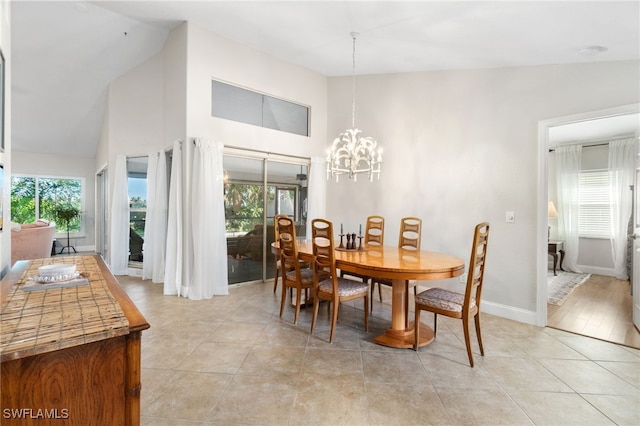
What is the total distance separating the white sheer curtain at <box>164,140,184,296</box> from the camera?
13.5ft

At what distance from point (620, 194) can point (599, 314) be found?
3039 millimetres

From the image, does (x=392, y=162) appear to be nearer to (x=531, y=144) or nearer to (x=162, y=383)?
(x=531, y=144)

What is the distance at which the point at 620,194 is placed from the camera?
210 inches

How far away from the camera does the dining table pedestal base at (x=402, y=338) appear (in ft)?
8.98

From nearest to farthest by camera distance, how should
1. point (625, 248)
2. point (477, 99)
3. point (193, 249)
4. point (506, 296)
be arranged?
point (506, 296), point (477, 99), point (193, 249), point (625, 248)

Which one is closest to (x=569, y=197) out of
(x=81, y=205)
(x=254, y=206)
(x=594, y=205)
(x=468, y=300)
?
(x=594, y=205)

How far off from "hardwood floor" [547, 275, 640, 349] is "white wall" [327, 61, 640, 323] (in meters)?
0.47

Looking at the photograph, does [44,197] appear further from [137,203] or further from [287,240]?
[287,240]

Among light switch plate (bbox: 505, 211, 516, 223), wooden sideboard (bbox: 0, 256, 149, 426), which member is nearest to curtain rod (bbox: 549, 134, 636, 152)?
light switch plate (bbox: 505, 211, 516, 223)

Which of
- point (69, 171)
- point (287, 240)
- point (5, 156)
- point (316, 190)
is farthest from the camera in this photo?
point (69, 171)

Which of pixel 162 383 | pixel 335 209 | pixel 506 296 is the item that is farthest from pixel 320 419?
pixel 335 209

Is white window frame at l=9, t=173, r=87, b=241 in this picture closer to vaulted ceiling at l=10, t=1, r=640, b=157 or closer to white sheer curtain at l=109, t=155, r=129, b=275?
vaulted ceiling at l=10, t=1, r=640, b=157

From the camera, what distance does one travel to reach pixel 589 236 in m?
5.77

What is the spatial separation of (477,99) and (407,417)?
11.7 feet
